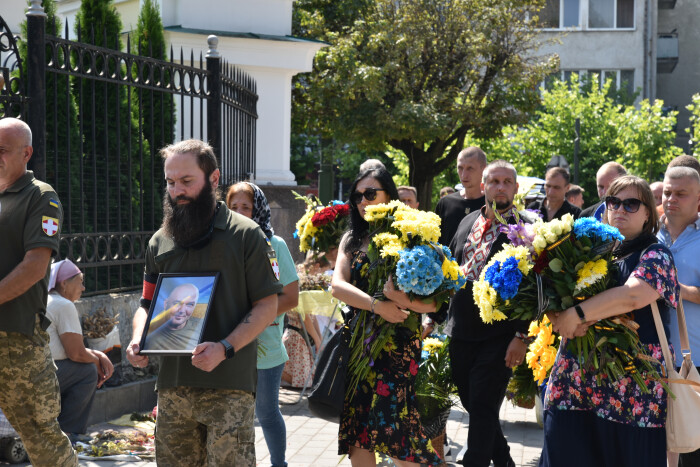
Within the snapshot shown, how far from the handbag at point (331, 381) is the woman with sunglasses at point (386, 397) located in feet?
0.49

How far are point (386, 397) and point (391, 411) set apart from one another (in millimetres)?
79

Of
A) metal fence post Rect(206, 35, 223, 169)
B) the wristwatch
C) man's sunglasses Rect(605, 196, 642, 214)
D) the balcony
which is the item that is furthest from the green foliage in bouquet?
the balcony

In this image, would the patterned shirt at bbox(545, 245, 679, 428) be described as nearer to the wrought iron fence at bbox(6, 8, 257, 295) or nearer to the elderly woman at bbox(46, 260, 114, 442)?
the elderly woman at bbox(46, 260, 114, 442)

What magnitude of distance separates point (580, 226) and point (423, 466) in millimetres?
1588

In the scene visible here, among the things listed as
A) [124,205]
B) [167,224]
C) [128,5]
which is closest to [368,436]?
[167,224]

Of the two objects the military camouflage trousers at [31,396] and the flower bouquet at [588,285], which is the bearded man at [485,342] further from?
the military camouflage trousers at [31,396]

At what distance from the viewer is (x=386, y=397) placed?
5000 millimetres

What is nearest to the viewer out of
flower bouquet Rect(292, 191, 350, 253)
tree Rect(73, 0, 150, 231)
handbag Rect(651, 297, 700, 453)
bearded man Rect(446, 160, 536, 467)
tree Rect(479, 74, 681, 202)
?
handbag Rect(651, 297, 700, 453)

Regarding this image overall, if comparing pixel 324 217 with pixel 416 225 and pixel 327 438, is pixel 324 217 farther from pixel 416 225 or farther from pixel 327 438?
pixel 416 225

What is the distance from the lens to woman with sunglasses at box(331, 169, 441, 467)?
496 centimetres

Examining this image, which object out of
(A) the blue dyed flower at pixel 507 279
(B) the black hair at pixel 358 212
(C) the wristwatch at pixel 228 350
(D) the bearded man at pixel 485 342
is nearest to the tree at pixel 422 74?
(D) the bearded man at pixel 485 342

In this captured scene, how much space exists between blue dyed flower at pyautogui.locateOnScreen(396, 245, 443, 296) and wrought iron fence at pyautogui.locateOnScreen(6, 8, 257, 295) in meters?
3.43

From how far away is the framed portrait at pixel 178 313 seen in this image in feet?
12.5

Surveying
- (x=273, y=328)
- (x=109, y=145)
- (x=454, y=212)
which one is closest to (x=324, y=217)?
(x=454, y=212)
